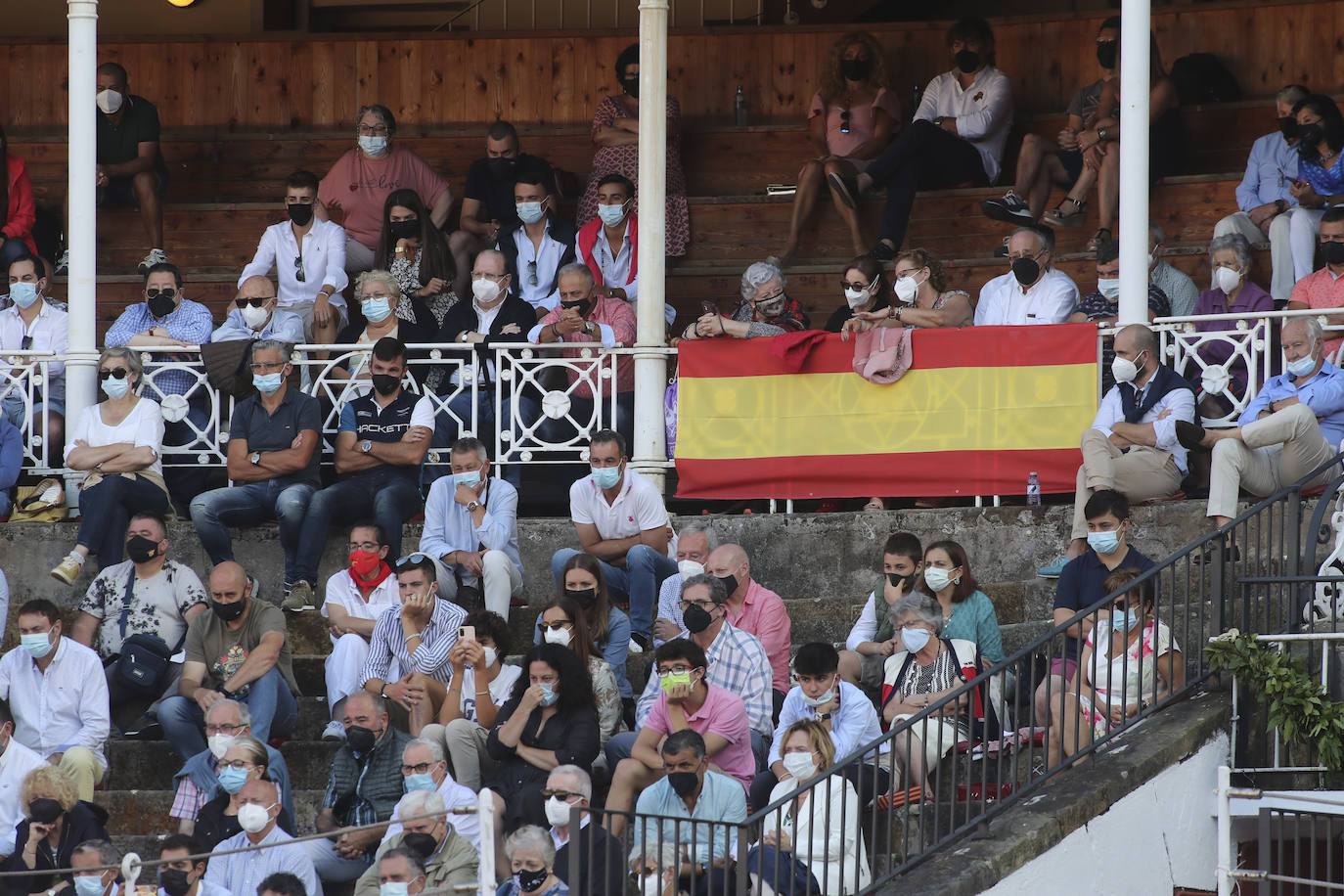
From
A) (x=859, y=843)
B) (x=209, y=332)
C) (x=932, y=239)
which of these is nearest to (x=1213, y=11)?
(x=932, y=239)

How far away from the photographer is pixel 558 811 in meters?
9.48

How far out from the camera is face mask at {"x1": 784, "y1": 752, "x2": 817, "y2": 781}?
954 cm

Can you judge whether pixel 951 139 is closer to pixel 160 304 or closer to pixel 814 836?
pixel 160 304

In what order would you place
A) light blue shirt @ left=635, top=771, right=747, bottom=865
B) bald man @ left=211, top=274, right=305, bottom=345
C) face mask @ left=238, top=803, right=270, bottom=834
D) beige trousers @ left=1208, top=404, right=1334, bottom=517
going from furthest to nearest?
bald man @ left=211, top=274, right=305, bottom=345 < beige trousers @ left=1208, top=404, right=1334, bottom=517 < face mask @ left=238, top=803, right=270, bottom=834 < light blue shirt @ left=635, top=771, right=747, bottom=865

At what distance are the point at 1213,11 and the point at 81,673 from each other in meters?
9.73

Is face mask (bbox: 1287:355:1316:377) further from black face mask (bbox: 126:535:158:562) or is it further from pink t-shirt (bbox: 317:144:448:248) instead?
pink t-shirt (bbox: 317:144:448:248)

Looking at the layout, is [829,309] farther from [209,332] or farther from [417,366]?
[209,332]

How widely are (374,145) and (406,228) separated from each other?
3.99ft

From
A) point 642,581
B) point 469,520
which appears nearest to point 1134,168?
point 642,581

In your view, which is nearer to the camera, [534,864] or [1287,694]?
[534,864]

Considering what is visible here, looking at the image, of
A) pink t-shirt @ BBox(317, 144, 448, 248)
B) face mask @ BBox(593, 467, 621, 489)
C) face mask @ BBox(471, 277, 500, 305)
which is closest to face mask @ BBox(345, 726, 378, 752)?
face mask @ BBox(593, 467, 621, 489)

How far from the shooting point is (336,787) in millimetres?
10328

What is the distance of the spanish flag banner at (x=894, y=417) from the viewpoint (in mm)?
12586

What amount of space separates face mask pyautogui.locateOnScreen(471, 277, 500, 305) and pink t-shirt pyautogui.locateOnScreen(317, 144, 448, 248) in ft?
5.99
